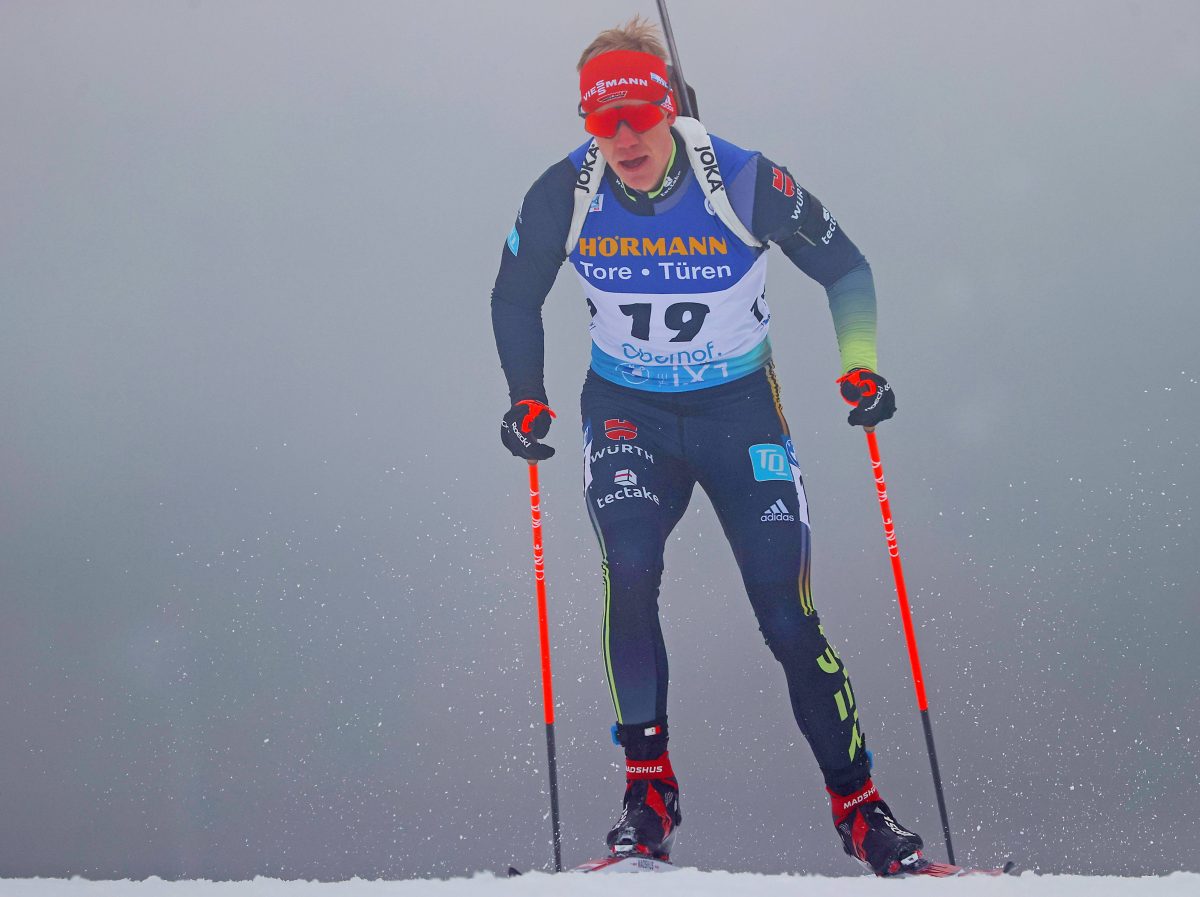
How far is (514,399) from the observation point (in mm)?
3523

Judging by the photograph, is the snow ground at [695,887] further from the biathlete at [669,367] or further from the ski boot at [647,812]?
the biathlete at [669,367]

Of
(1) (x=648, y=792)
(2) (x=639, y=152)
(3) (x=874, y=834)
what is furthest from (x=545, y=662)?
(2) (x=639, y=152)

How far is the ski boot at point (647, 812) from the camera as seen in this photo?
292 centimetres

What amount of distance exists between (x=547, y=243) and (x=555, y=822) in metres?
1.69

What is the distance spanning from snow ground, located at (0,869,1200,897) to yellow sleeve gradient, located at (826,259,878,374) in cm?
164

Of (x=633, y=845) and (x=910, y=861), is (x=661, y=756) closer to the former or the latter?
(x=633, y=845)

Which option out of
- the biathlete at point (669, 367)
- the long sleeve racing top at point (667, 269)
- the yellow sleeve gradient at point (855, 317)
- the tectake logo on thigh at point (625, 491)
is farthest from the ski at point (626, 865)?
the yellow sleeve gradient at point (855, 317)

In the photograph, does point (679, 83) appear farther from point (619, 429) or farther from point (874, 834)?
point (874, 834)

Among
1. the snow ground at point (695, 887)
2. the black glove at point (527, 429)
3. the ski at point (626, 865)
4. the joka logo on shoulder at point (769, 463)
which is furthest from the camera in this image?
the black glove at point (527, 429)

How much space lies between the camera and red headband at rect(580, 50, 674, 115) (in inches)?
129

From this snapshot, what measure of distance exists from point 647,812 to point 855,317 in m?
1.61

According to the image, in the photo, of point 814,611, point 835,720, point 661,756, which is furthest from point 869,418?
point 661,756

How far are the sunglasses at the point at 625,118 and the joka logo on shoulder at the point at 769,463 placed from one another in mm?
963

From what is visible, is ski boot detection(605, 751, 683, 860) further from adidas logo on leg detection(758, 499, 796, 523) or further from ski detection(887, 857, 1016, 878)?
adidas logo on leg detection(758, 499, 796, 523)
